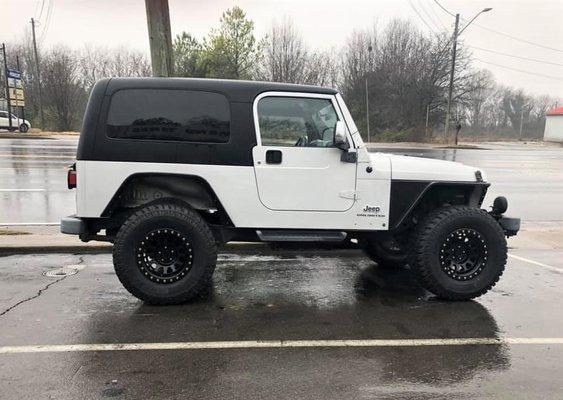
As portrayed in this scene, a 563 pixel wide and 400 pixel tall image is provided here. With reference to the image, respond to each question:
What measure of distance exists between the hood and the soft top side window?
5.83ft

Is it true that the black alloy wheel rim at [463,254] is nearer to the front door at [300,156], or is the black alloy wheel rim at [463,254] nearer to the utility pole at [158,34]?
the front door at [300,156]

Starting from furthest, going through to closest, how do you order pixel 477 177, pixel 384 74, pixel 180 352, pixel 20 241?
pixel 384 74 < pixel 20 241 < pixel 477 177 < pixel 180 352

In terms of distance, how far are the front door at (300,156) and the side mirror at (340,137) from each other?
0.10 meters

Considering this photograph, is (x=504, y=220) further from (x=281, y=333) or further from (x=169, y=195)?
(x=169, y=195)

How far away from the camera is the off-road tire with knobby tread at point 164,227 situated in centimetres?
454

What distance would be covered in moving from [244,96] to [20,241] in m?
4.29

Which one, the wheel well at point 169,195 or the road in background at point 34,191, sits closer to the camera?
the wheel well at point 169,195

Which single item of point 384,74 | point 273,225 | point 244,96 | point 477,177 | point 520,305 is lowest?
point 520,305

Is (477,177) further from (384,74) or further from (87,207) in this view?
(384,74)

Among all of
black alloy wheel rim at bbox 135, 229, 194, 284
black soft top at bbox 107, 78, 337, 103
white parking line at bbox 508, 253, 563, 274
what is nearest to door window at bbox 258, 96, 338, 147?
black soft top at bbox 107, 78, 337, 103

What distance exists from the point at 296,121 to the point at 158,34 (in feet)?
13.1

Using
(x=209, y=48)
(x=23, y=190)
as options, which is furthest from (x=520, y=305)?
(x=209, y=48)

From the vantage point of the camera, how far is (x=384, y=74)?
47.1 meters

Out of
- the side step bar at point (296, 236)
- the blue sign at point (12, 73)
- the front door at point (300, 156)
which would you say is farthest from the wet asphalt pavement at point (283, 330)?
the blue sign at point (12, 73)
